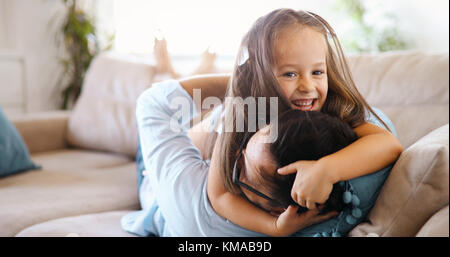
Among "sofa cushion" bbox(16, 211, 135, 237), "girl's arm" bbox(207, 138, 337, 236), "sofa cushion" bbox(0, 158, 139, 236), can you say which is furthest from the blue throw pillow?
"girl's arm" bbox(207, 138, 337, 236)

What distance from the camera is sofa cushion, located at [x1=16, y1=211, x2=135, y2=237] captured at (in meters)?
0.96

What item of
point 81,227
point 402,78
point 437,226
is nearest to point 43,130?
point 81,227

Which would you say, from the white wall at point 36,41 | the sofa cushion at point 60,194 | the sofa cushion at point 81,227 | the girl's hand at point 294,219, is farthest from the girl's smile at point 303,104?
the white wall at point 36,41

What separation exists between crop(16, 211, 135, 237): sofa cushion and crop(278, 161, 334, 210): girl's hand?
0.50 metres

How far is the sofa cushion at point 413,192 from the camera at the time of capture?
1.82ft

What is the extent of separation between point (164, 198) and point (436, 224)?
44cm

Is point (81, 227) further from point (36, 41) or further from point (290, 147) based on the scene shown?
point (36, 41)

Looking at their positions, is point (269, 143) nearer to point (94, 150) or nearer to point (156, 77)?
point (156, 77)

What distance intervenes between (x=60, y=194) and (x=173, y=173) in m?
0.62

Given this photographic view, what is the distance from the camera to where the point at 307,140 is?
58 cm

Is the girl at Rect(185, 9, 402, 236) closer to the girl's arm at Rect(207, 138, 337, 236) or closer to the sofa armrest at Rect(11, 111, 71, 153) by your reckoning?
the girl's arm at Rect(207, 138, 337, 236)

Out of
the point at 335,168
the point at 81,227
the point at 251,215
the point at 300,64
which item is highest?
the point at 300,64
